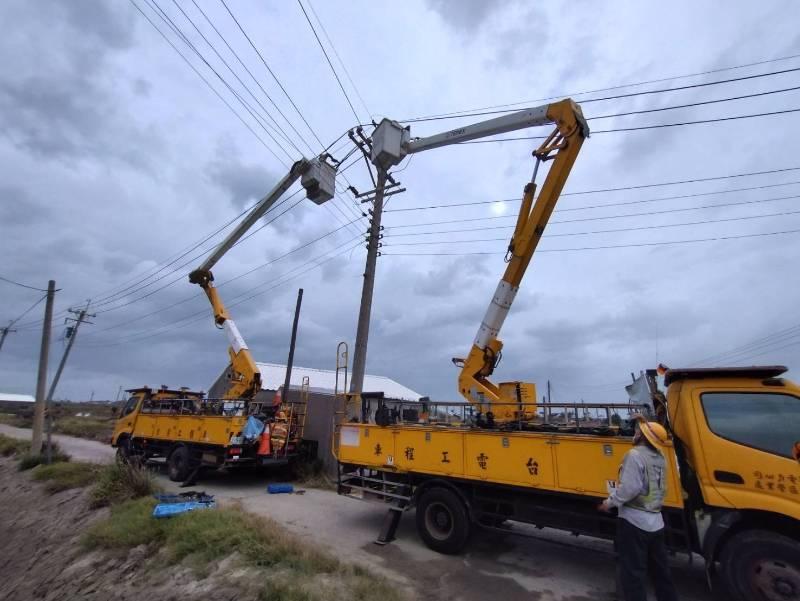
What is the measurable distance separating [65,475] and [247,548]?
420 inches

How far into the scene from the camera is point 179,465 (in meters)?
12.2

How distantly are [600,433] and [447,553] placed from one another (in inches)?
113

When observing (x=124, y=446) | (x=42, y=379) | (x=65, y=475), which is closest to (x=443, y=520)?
(x=65, y=475)

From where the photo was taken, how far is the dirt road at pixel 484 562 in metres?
5.20

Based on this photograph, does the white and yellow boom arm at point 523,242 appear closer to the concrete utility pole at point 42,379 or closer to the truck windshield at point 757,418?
the truck windshield at point 757,418

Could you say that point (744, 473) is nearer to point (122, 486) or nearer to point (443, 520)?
point (443, 520)

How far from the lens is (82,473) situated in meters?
12.5

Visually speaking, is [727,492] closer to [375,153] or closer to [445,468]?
[445,468]

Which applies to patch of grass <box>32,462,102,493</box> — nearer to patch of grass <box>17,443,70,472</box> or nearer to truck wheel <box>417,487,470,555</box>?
patch of grass <box>17,443,70,472</box>

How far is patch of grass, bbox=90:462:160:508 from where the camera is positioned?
9.27 m

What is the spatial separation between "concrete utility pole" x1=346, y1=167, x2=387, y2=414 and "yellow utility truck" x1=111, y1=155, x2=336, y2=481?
4.94 feet

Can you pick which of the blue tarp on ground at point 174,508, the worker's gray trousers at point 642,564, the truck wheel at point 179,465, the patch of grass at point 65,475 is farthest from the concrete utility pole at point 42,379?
the worker's gray trousers at point 642,564

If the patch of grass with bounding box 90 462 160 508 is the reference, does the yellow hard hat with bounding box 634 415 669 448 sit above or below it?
above

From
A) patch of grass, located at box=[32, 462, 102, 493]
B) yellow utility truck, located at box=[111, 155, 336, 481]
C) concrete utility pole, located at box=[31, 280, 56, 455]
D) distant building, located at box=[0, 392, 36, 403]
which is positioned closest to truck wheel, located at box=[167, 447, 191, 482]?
yellow utility truck, located at box=[111, 155, 336, 481]
